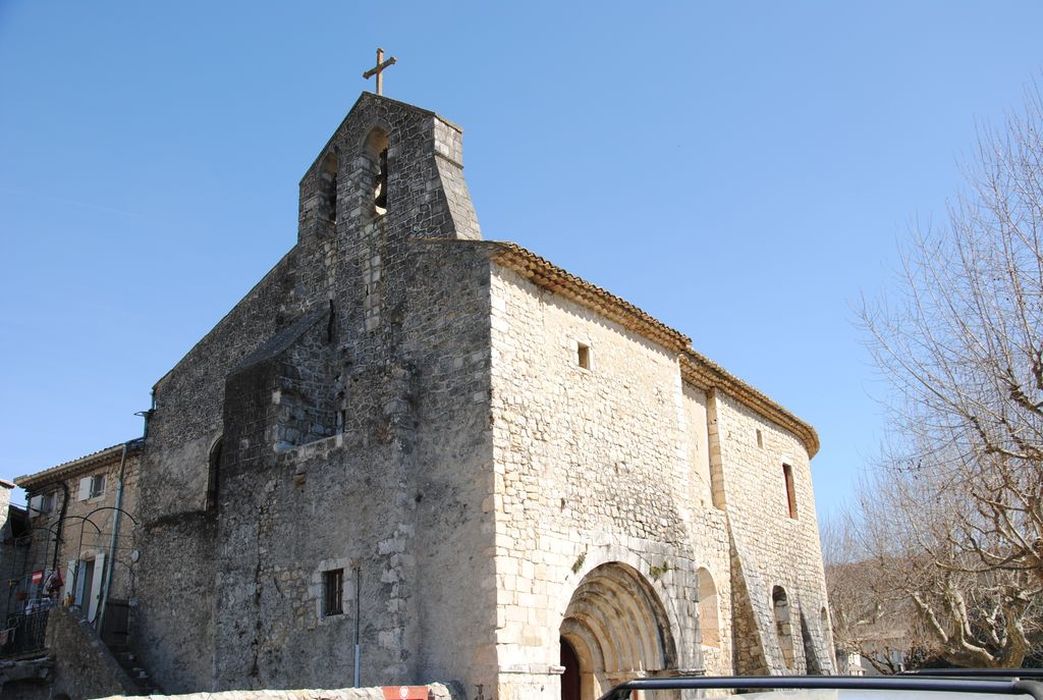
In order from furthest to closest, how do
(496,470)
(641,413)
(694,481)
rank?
(694,481) → (641,413) → (496,470)

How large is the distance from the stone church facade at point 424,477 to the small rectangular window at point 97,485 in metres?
1.71

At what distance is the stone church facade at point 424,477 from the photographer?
11.7 m

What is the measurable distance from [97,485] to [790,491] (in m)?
15.4

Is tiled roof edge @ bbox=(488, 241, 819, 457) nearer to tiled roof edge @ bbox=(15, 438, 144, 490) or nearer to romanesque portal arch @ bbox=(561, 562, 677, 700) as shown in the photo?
romanesque portal arch @ bbox=(561, 562, 677, 700)

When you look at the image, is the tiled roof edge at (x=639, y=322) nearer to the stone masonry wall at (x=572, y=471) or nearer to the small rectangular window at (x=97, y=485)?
the stone masonry wall at (x=572, y=471)

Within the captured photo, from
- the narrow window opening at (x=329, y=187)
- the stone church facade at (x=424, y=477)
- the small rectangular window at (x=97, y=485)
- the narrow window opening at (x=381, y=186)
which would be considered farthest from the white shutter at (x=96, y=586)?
the narrow window opening at (x=381, y=186)

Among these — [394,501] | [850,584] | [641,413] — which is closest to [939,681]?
[394,501]

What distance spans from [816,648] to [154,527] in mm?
13797

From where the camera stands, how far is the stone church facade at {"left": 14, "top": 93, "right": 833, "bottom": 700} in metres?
11.7

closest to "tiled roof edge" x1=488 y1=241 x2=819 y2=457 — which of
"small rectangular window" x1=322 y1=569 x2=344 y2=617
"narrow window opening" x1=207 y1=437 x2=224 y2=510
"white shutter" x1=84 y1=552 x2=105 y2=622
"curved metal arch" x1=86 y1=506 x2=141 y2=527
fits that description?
"small rectangular window" x1=322 y1=569 x2=344 y2=617

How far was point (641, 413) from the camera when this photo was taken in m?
14.8

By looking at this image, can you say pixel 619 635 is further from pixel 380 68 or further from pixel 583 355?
pixel 380 68

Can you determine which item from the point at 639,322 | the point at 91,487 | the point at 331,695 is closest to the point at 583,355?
the point at 639,322

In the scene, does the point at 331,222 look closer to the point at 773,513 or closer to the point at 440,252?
the point at 440,252
